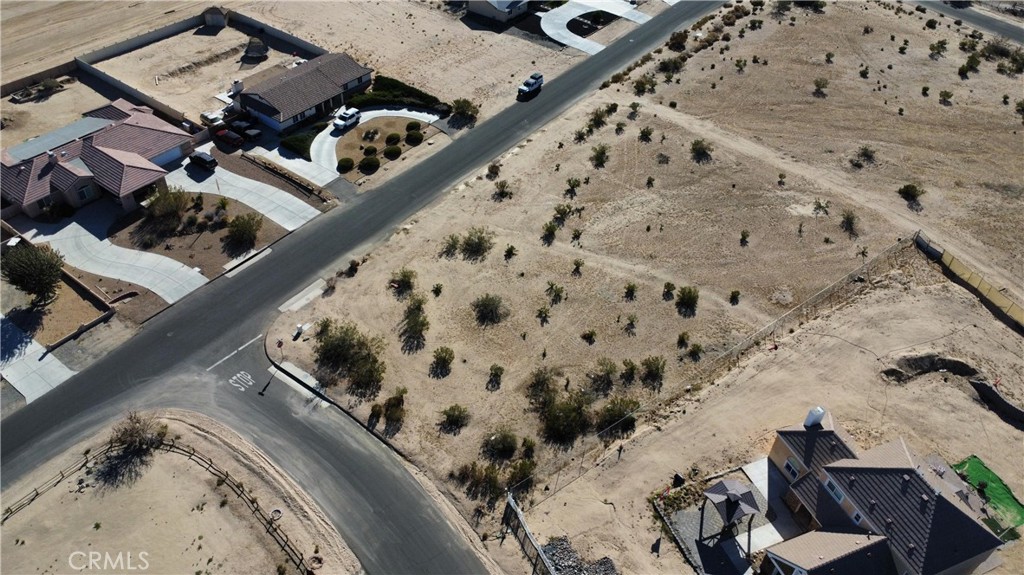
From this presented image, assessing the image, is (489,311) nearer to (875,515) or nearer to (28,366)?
(875,515)

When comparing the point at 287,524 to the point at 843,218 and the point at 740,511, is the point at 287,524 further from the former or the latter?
the point at 843,218

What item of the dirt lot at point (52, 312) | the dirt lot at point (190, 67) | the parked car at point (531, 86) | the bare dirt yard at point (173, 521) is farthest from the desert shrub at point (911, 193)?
the dirt lot at point (52, 312)

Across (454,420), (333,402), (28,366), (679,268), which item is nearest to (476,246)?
(679,268)

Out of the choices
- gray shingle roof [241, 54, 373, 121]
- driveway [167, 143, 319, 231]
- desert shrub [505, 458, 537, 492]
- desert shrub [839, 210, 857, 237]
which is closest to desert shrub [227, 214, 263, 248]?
driveway [167, 143, 319, 231]

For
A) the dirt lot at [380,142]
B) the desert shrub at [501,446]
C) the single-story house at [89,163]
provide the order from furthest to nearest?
1. the dirt lot at [380,142]
2. the single-story house at [89,163]
3. the desert shrub at [501,446]

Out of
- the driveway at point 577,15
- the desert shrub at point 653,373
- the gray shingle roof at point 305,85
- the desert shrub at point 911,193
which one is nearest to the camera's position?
the desert shrub at point 653,373

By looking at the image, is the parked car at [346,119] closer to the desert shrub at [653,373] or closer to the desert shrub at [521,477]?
the desert shrub at [653,373]
